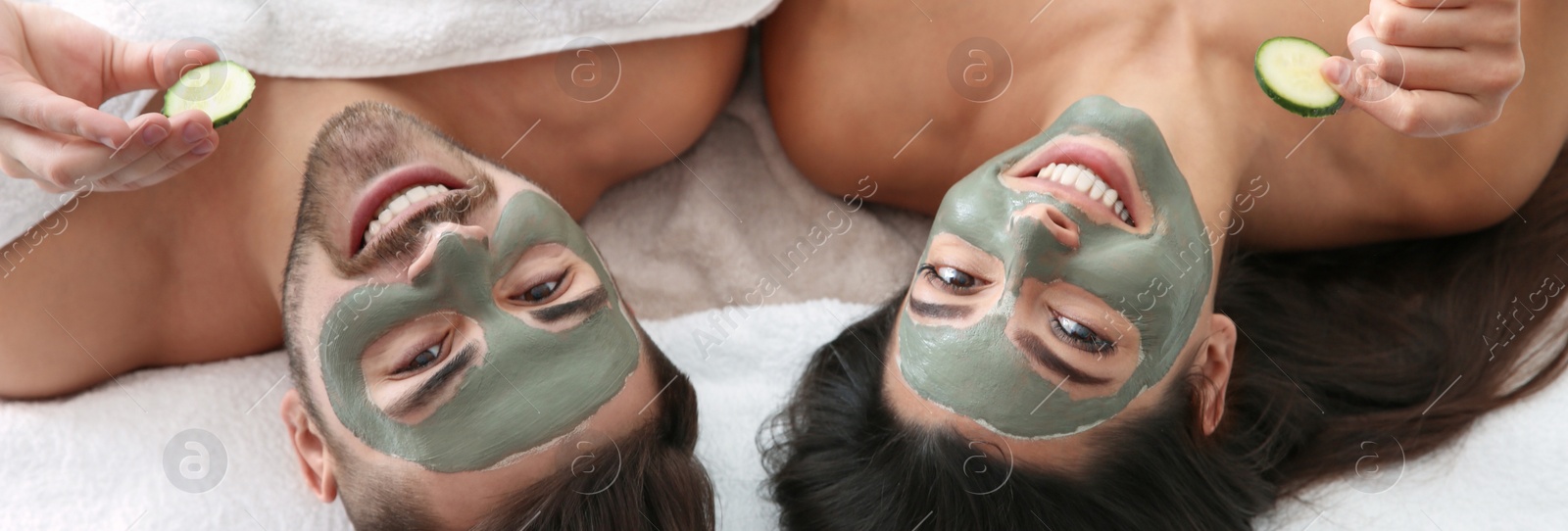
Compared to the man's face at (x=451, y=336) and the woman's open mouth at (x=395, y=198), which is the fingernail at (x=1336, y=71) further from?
the woman's open mouth at (x=395, y=198)

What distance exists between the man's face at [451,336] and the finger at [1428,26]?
3.09 feet

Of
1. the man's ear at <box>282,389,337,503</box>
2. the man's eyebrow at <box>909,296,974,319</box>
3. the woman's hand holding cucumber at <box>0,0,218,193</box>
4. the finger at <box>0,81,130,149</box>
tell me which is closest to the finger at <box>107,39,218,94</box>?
the woman's hand holding cucumber at <box>0,0,218,193</box>

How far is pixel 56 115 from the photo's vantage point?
1129 mm

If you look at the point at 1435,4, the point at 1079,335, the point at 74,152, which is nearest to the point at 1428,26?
the point at 1435,4

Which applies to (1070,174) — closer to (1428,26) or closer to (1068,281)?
(1068,281)

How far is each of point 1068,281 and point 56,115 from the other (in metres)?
1.10

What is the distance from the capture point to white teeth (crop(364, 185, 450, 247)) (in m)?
1.27

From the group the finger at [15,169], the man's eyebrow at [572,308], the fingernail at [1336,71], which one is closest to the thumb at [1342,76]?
the fingernail at [1336,71]

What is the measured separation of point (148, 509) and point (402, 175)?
62 centimetres

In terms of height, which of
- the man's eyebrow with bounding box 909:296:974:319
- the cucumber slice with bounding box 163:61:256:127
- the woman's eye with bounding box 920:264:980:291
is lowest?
the man's eyebrow with bounding box 909:296:974:319

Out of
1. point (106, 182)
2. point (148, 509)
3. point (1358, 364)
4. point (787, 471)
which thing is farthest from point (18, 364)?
point (1358, 364)

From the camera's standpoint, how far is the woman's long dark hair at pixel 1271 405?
4.26 feet

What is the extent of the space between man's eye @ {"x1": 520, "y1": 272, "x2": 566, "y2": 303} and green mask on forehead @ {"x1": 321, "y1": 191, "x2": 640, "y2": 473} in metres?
0.04

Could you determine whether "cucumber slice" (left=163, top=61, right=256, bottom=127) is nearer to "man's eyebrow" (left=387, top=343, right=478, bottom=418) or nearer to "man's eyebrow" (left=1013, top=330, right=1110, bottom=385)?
"man's eyebrow" (left=387, top=343, right=478, bottom=418)
